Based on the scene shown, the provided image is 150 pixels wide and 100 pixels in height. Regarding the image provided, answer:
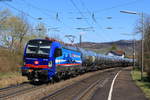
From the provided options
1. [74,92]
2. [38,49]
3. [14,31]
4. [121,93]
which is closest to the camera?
[121,93]

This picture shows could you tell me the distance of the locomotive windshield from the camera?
1911cm

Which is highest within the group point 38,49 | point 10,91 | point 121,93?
point 38,49

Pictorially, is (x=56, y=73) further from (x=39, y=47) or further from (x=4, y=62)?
(x=4, y=62)

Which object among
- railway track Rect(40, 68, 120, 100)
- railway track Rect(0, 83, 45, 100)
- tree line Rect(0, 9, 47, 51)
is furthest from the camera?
tree line Rect(0, 9, 47, 51)

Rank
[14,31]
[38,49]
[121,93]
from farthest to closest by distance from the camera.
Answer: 1. [14,31]
2. [38,49]
3. [121,93]

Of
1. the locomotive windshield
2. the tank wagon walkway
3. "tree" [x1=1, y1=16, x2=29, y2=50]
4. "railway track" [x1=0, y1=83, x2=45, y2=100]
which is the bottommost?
the tank wagon walkway

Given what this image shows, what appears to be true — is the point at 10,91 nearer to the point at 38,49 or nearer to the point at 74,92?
the point at 74,92

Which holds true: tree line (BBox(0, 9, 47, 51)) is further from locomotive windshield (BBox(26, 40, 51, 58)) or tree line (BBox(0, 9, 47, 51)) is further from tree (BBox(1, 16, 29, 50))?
locomotive windshield (BBox(26, 40, 51, 58))

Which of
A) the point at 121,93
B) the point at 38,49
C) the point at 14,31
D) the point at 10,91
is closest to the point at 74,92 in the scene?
the point at 121,93

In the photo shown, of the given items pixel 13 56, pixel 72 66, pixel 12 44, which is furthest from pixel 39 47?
pixel 12 44

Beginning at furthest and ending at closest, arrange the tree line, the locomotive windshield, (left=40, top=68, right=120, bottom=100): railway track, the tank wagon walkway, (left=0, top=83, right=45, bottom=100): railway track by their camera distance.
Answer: the tree line → the locomotive windshield → the tank wagon walkway → (left=40, top=68, right=120, bottom=100): railway track → (left=0, top=83, right=45, bottom=100): railway track

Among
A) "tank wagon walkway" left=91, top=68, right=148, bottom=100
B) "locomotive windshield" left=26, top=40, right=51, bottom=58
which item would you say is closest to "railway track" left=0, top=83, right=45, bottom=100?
"locomotive windshield" left=26, top=40, right=51, bottom=58

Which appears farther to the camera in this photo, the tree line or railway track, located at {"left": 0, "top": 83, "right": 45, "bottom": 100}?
the tree line

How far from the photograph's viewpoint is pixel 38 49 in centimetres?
1936
